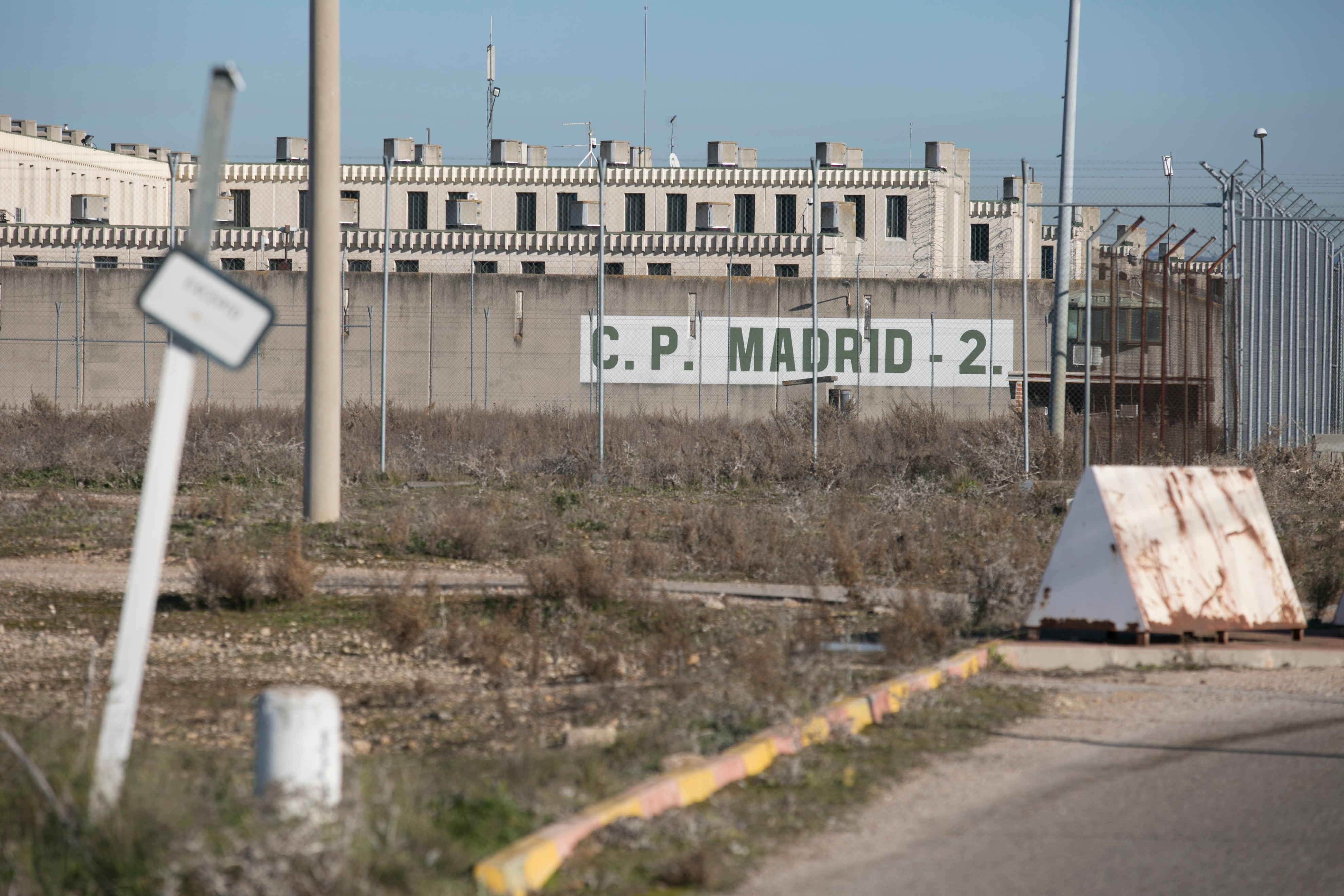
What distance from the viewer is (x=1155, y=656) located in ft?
27.9

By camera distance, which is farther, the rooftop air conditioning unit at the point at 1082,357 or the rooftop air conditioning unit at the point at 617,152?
the rooftop air conditioning unit at the point at 617,152

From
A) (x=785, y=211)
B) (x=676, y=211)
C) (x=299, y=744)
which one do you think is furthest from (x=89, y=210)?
(x=299, y=744)

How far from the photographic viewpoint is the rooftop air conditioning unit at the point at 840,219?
54.2 m

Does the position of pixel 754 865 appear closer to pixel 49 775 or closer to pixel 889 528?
pixel 49 775

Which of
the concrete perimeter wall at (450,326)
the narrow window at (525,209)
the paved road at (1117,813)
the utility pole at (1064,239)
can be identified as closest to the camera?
the paved road at (1117,813)

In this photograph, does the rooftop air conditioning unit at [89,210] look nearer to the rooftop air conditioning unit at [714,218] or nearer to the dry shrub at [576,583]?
the rooftop air conditioning unit at [714,218]

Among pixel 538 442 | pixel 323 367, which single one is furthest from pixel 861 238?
pixel 323 367

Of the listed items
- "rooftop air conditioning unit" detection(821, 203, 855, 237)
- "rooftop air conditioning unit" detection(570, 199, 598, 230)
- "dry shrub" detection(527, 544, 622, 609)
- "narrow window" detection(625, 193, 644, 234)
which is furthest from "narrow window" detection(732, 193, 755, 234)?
"dry shrub" detection(527, 544, 622, 609)

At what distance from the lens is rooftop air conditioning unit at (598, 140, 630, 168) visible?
6450 centimetres

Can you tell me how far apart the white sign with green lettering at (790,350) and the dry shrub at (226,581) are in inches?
968

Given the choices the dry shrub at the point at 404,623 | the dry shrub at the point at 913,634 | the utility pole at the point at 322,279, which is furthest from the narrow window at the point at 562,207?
the dry shrub at the point at 913,634

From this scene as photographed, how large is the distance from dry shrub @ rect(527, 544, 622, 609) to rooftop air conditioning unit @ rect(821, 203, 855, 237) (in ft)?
148

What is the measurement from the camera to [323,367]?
14180mm

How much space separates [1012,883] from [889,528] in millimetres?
9567
